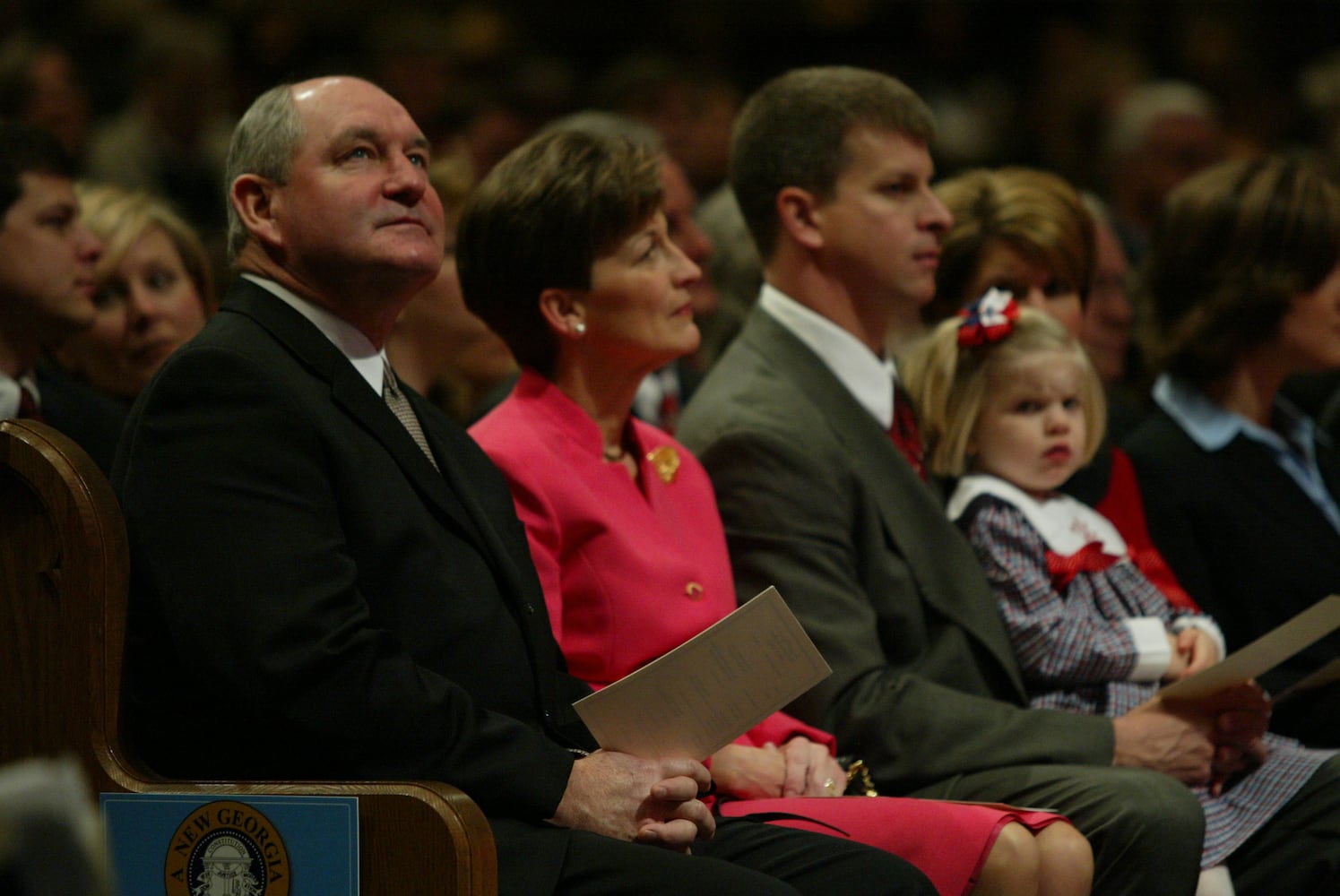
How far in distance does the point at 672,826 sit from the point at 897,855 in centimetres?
39

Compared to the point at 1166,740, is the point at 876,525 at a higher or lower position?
higher

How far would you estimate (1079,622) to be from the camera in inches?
127

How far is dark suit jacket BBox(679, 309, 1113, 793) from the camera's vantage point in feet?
9.85

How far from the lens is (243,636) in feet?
6.95

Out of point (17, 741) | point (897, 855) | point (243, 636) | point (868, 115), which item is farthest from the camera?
point (868, 115)

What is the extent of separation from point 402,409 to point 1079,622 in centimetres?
141

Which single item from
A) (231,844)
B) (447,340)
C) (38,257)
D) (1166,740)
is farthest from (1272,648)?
(38,257)

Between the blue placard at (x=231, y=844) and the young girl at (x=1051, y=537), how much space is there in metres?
1.61

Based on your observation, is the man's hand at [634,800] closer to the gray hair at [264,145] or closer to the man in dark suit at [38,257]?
the gray hair at [264,145]

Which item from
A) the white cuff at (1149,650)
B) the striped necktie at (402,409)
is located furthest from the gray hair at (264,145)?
the white cuff at (1149,650)

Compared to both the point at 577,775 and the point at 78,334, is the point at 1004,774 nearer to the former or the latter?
the point at 577,775

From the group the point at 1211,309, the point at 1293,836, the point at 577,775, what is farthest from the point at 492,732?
the point at 1211,309

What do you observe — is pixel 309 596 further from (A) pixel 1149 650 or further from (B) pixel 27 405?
(A) pixel 1149 650

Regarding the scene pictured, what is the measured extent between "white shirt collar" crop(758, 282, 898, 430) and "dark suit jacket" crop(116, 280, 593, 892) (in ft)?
3.74
